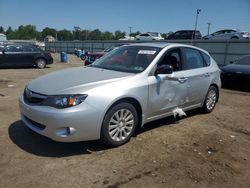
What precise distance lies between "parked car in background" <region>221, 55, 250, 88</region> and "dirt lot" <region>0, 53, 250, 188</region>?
5.18 m

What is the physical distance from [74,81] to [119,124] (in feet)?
3.17

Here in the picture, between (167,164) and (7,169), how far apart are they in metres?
2.14

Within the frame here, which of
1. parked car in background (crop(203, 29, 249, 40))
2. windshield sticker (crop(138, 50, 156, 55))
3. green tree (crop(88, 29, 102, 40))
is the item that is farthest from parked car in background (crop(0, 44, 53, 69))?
green tree (crop(88, 29, 102, 40))

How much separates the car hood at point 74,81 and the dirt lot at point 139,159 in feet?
2.99

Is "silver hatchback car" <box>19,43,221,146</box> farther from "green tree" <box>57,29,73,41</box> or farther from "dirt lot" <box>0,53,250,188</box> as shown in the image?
"green tree" <box>57,29,73,41</box>

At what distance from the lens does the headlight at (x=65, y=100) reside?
3.89 m

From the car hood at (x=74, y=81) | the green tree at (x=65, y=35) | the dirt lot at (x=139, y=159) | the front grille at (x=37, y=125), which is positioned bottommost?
the green tree at (x=65, y=35)

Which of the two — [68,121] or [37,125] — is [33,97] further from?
[68,121]

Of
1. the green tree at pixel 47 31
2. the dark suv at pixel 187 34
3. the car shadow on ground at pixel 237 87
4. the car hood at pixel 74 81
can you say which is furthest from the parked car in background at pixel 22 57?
the green tree at pixel 47 31

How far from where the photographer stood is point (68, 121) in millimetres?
3842

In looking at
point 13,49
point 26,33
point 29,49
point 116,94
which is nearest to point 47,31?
point 26,33

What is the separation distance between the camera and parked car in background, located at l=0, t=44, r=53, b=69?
53.9 feet

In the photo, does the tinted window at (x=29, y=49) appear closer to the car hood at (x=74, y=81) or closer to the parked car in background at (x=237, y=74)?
the parked car in background at (x=237, y=74)

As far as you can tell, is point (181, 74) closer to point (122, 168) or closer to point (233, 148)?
point (233, 148)
